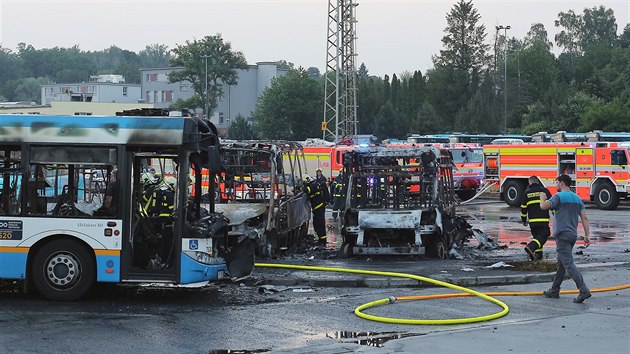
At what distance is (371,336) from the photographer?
9891 millimetres

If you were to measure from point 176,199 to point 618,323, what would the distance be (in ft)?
19.0

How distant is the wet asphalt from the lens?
30.6 feet

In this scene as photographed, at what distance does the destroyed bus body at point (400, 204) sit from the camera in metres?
16.8

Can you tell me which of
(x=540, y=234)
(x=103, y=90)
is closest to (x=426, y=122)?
(x=103, y=90)

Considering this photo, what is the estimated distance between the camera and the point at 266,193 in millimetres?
19375

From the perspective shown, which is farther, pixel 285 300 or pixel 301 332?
pixel 285 300

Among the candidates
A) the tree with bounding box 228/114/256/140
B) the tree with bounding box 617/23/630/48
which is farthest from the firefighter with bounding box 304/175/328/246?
the tree with bounding box 617/23/630/48

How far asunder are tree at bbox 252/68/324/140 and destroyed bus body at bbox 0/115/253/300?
239 ft

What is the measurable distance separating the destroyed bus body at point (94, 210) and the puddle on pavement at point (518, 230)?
32.6ft

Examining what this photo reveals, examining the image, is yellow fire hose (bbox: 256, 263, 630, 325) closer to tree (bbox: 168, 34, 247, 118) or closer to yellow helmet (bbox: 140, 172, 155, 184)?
yellow helmet (bbox: 140, 172, 155, 184)

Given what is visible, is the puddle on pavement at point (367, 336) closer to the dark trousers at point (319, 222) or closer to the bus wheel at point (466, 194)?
the dark trousers at point (319, 222)

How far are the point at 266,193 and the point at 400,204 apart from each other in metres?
2.92

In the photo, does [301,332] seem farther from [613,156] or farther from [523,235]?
[613,156]

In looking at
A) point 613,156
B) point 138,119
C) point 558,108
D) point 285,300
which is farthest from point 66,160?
point 558,108
